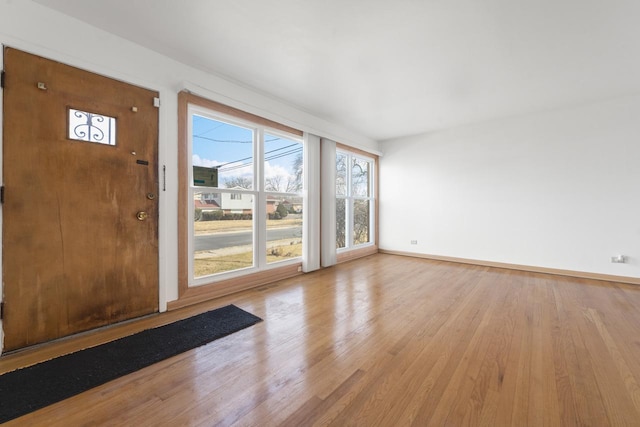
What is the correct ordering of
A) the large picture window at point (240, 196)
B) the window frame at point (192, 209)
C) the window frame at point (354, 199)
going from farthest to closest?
the window frame at point (354, 199) < the large picture window at point (240, 196) < the window frame at point (192, 209)

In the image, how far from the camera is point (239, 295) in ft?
10.2

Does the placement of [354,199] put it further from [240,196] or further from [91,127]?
[91,127]

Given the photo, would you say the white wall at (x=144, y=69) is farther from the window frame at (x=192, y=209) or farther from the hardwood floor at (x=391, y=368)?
the hardwood floor at (x=391, y=368)

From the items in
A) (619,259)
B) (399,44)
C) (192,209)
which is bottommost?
A: (619,259)

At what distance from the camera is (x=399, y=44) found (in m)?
2.40

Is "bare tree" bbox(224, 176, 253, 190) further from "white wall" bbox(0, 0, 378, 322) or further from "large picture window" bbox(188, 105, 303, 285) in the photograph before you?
"white wall" bbox(0, 0, 378, 322)

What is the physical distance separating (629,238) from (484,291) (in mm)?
2401

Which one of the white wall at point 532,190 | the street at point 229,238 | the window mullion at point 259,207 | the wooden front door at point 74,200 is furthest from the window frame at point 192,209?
the white wall at point 532,190

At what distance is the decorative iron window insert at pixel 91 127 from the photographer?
2.10 meters

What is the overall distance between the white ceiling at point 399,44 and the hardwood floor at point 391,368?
8.70 feet

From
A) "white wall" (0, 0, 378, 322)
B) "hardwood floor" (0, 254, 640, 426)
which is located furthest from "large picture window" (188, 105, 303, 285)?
"hardwood floor" (0, 254, 640, 426)

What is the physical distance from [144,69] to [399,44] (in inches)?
99.6

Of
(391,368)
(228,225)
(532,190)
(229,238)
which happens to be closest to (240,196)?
(228,225)

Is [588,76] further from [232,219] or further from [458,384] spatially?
[232,219]
